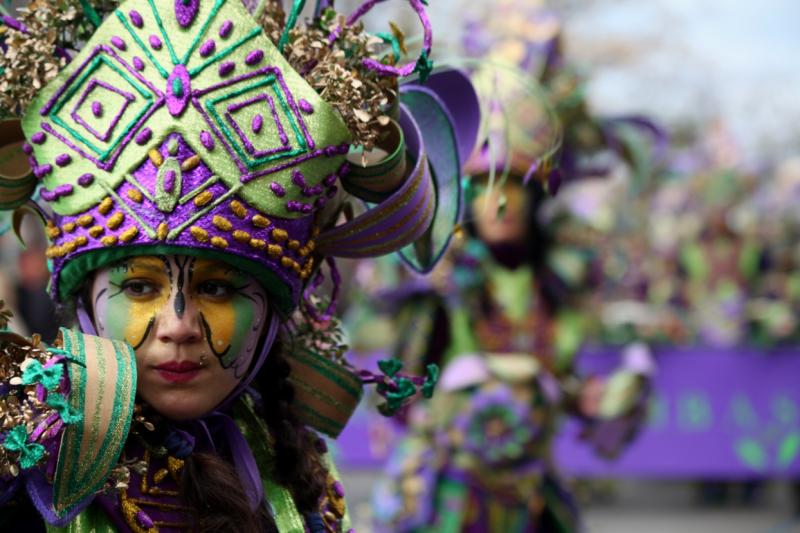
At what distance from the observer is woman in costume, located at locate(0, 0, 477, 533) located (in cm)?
224

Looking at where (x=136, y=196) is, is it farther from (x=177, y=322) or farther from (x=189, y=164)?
(x=177, y=322)

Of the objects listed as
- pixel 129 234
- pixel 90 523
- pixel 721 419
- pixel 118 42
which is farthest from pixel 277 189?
pixel 721 419

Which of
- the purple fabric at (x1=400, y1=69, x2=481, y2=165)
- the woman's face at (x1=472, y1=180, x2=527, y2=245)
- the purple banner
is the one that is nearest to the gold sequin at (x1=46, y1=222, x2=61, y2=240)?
the purple fabric at (x1=400, y1=69, x2=481, y2=165)

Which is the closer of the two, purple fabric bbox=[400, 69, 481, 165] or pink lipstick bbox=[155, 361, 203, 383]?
pink lipstick bbox=[155, 361, 203, 383]

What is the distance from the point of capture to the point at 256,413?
2738 millimetres

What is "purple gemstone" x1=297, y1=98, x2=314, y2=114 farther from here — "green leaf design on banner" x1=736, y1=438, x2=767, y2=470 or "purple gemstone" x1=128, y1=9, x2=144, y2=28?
"green leaf design on banner" x1=736, y1=438, x2=767, y2=470

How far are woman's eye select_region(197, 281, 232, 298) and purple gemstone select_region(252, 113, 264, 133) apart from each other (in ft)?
0.91

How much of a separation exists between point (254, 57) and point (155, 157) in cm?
26

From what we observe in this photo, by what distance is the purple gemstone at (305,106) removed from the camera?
2.46 meters

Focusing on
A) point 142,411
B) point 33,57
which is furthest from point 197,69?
point 142,411

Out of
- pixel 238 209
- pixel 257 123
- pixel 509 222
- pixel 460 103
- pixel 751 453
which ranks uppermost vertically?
pixel 751 453

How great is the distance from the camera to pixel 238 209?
2.38 m

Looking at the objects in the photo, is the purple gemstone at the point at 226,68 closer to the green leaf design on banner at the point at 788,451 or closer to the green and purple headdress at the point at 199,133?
the green and purple headdress at the point at 199,133

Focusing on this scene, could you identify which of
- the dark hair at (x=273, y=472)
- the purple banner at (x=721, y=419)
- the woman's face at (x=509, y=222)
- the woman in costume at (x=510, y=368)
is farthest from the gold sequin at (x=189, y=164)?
the purple banner at (x=721, y=419)
